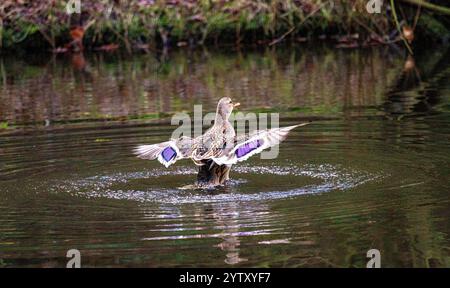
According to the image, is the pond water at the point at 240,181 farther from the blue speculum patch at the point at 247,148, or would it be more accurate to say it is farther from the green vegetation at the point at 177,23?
the green vegetation at the point at 177,23

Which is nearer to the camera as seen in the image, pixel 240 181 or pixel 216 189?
pixel 216 189

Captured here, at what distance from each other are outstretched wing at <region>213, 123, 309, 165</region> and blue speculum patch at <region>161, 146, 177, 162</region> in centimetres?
60

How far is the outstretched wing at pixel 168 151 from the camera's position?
10094 millimetres

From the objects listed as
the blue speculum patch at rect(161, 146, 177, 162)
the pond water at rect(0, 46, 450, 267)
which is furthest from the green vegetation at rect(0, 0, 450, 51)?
the blue speculum patch at rect(161, 146, 177, 162)

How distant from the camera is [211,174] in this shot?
1018cm

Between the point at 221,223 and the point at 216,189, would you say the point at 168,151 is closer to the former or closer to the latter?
the point at 216,189

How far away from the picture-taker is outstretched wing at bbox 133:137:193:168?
33.1ft

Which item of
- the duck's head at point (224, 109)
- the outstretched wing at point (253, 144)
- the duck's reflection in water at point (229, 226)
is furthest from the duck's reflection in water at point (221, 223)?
the duck's head at point (224, 109)

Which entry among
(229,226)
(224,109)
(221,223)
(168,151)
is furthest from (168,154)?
(229,226)

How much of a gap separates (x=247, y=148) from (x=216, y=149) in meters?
0.39

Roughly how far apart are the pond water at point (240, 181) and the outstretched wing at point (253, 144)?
0.32m

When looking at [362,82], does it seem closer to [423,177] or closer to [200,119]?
[200,119]

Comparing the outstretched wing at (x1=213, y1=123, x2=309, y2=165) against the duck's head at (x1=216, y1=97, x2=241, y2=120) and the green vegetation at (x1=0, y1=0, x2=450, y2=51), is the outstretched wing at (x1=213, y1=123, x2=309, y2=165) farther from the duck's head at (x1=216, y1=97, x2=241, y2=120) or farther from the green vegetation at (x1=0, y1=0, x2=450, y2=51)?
the green vegetation at (x1=0, y1=0, x2=450, y2=51)

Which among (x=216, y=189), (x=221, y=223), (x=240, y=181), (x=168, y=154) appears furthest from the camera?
(x=240, y=181)
